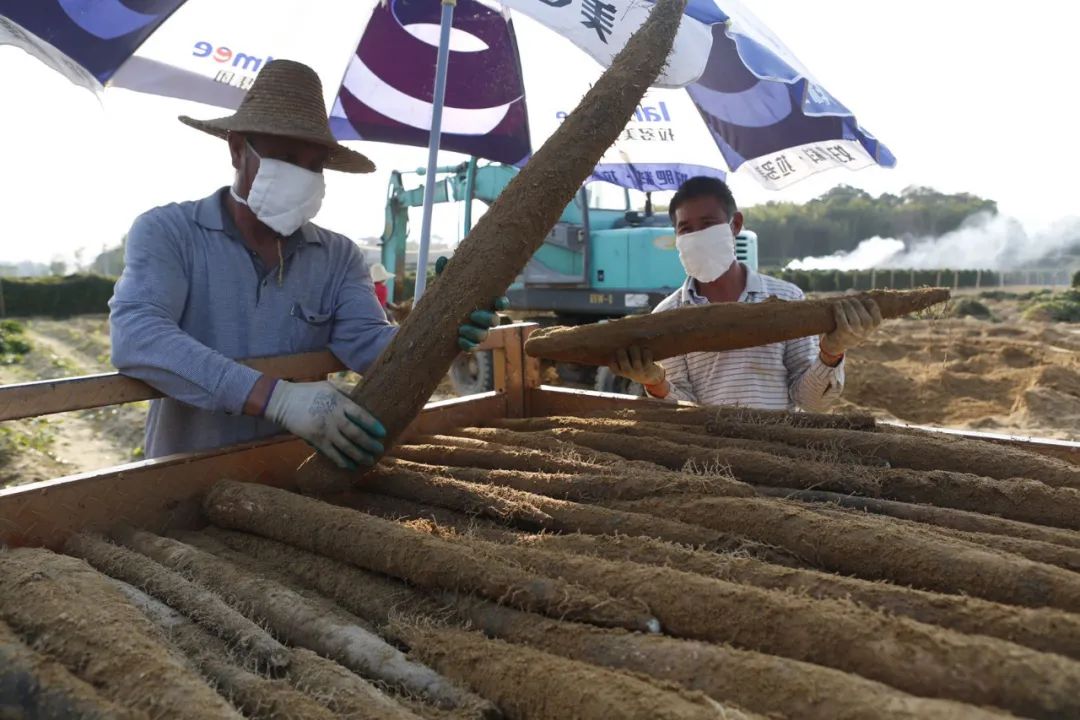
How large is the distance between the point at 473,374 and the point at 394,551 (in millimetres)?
8179

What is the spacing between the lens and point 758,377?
2.98 m

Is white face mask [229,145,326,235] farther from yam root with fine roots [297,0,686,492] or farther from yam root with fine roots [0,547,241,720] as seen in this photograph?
yam root with fine roots [0,547,241,720]

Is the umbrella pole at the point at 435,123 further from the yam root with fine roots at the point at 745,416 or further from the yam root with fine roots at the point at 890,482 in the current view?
the yam root with fine roots at the point at 890,482

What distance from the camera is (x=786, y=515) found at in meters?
1.47

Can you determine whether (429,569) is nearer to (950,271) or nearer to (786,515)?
(786,515)

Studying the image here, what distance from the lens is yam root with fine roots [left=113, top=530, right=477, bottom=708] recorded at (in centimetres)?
113

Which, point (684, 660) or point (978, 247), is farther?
point (978, 247)

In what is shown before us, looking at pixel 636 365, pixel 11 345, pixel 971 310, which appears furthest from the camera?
pixel 971 310

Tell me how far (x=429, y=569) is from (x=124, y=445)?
861 cm

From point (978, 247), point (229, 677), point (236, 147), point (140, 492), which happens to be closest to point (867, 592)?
point (229, 677)

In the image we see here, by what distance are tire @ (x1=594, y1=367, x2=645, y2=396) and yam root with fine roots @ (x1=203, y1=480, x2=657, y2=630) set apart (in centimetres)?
604

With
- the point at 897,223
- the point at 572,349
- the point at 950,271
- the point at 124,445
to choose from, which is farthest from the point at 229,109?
the point at 897,223

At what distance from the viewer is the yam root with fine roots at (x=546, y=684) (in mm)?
938

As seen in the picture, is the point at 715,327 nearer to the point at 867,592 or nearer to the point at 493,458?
the point at 493,458
